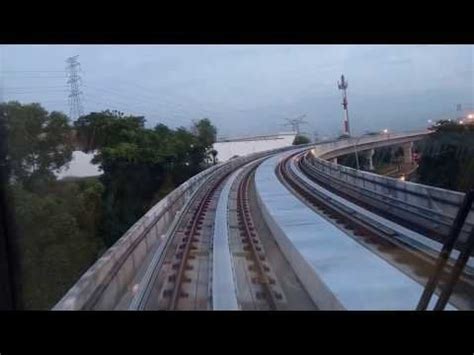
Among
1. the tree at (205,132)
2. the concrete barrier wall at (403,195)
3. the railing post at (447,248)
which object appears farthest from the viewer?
the tree at (205,132)

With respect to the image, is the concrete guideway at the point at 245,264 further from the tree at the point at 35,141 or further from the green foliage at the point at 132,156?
the tree at the point at 35,141

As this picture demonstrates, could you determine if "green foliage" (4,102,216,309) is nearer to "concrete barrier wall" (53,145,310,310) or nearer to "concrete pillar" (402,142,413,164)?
"concrete barrier wall" (53,145,310,310)

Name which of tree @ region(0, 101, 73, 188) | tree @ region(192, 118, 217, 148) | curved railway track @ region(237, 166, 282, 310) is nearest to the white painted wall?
tree @ region(0, 101, 73, 188)

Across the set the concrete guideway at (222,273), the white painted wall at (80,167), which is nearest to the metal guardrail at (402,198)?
the concrete guideway at (222,273)

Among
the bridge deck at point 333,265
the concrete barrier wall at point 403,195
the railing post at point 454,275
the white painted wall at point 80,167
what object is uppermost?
the white painted wall at point 80,167

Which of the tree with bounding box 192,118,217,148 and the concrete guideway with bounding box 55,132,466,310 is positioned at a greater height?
the tree with bounding box 192,118,217,148
